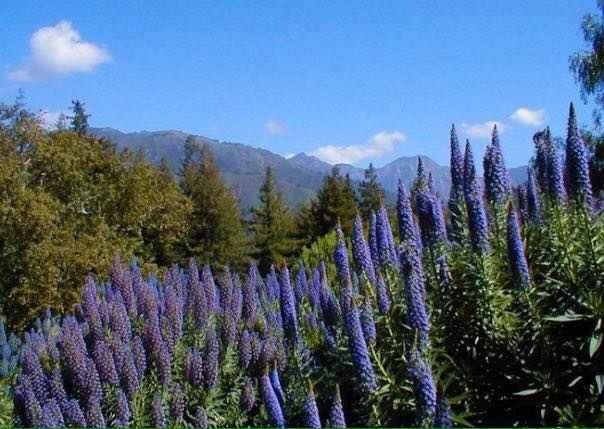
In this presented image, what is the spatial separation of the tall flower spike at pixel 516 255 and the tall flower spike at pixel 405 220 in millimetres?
682

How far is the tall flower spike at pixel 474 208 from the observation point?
171 inches

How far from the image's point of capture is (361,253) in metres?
5.00

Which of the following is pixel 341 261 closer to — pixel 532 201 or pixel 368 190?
pixel 532 201

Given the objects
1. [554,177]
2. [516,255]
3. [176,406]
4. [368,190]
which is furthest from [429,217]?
[368,190]

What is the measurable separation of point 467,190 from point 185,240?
36843 millimetres

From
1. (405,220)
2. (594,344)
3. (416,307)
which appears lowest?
(594,344)

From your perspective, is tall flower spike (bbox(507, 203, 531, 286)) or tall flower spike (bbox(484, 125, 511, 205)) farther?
tall flower spike (bbox(484, 125, 511, 205))

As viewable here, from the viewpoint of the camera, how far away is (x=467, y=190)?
15.0 ft

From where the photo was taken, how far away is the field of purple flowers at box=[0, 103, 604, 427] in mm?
3867

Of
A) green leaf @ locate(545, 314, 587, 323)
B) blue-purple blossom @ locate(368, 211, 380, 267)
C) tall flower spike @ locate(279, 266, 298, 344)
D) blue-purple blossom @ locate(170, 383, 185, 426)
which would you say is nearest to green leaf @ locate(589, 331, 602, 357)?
green leaf @ locate(545, 314, 587, 323)

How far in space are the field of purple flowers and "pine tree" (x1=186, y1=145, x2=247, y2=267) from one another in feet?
117

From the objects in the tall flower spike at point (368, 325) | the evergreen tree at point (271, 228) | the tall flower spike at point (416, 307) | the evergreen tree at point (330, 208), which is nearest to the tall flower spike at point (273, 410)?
the tall flower spike at point (368, 325)

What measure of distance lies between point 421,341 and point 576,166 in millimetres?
1808

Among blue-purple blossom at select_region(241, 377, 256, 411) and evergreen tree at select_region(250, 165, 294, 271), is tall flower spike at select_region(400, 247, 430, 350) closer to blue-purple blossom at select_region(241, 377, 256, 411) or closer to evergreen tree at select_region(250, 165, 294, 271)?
blue-purple blossom at select_region(241, 377, 256, 411)
